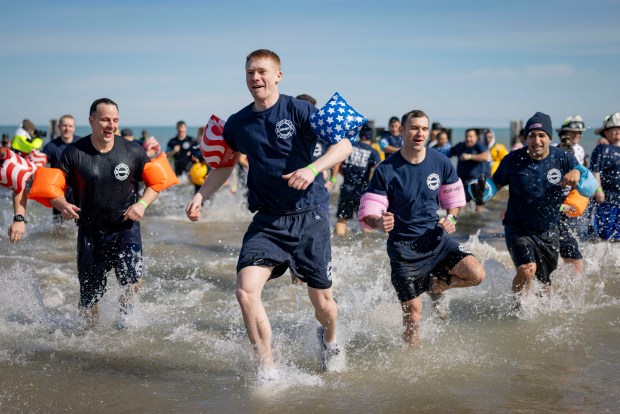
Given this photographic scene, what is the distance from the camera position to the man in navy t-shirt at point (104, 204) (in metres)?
5.98

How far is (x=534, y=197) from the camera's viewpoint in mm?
6695

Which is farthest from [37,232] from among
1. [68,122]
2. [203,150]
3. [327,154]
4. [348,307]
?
[327,154]

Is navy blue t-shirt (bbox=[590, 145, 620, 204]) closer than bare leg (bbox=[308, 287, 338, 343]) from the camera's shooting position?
No

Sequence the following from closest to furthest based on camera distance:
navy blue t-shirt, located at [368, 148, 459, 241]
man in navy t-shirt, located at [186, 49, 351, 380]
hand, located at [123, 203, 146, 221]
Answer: man in navy t-shirt, located at [186, 49, 351, 380] → navy blue t-shirt, located at [368, 148, 459, 241] → hand, located at [123, 203, 146, 221]

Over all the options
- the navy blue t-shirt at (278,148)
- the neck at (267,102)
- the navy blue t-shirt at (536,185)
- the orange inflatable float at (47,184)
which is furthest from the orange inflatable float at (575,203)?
the orange inflatable float at (47,184)

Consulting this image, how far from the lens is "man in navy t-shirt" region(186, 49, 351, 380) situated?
481 cm

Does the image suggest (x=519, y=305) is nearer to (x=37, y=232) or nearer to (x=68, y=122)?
(x=68, y=122)

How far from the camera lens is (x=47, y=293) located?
8148 mm

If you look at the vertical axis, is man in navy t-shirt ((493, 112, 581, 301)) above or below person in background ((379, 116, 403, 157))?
below

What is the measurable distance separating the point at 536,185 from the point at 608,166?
10.6ft

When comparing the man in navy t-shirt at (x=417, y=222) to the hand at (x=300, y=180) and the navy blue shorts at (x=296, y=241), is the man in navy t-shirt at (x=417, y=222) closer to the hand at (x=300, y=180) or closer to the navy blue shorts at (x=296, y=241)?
the navy blue shorts at (x=296, y=241)

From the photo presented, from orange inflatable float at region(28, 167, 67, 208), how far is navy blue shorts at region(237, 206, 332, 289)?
1841 millimetres

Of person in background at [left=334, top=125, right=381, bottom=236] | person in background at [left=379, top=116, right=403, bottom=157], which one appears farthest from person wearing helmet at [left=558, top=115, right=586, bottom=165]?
person in background at [left=379, top=116, right=403, bottom=157]

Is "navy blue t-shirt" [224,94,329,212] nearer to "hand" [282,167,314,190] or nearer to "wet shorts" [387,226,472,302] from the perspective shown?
"hand" [282,167,314,190]
